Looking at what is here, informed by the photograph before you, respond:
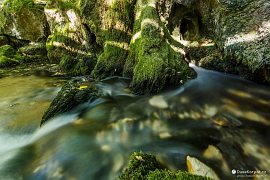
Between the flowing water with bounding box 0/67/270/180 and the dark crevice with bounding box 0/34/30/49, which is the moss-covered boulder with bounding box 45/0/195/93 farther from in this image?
the dark crevice with bounding box 0/34/30/49

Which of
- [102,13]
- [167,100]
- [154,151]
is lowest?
[154,151]

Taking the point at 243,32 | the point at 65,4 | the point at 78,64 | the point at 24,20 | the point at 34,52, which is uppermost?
the point at 65,4

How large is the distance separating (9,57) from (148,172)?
1196 cm

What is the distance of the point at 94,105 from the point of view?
19.0 ft

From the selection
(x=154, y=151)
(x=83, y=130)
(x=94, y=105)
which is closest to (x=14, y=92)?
(x=94, y=105)

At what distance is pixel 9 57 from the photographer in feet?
41.6

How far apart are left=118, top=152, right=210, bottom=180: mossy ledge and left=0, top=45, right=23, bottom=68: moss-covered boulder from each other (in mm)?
10908

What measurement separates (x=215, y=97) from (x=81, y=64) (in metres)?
5.14

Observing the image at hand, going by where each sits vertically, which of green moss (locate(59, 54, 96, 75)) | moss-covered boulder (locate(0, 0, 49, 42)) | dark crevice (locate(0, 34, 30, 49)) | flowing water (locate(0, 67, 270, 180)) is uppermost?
moss-covered boulder (locate(0, 0, 49, 42))

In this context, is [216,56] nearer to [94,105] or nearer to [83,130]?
[94,105]

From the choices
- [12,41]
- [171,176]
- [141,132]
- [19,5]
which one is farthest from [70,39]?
[171,176]

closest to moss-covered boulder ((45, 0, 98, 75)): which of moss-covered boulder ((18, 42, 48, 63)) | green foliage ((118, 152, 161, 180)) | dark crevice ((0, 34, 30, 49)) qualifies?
moss-covered boulder ((18, 42, 48, 63))

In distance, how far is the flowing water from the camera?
12.1 feet

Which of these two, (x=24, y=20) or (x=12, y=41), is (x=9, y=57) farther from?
(x=12, y=41)
